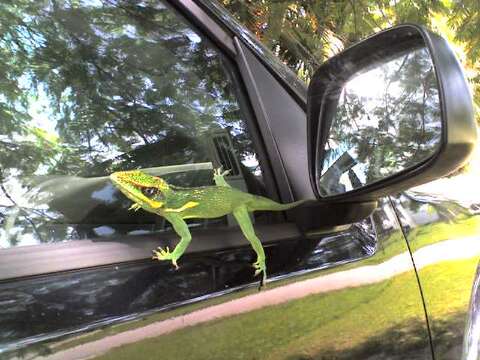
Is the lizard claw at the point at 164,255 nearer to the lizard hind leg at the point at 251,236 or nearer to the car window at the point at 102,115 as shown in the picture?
the car window at the point at 102,115

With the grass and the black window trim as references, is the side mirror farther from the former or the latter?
the black window trim

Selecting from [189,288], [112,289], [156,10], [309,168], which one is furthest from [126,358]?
[156,10]

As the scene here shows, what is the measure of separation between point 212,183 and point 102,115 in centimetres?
38

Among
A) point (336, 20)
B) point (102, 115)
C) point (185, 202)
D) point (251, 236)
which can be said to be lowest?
point (251, 236)

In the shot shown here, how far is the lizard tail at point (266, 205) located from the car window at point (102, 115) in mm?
92

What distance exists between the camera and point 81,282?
1413 mm

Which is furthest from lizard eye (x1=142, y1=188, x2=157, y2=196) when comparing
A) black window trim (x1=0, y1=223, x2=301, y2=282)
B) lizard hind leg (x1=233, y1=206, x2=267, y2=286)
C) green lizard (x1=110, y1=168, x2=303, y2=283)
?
lizard hind leg (x1=233, y1=206, x2=267, y2=286)

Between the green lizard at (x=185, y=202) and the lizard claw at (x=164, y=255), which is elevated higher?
the green lizard at (x=185, y=202)

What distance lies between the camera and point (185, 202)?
168 cm

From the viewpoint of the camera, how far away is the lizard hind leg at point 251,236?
5.73 ft

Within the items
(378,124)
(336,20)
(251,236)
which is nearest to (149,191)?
(251,236)

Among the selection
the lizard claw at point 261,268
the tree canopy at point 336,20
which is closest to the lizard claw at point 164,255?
the lizard claw at point 261,268

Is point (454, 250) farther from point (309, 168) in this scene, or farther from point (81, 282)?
point (81, 282)

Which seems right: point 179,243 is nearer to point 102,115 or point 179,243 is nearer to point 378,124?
point 102,115
